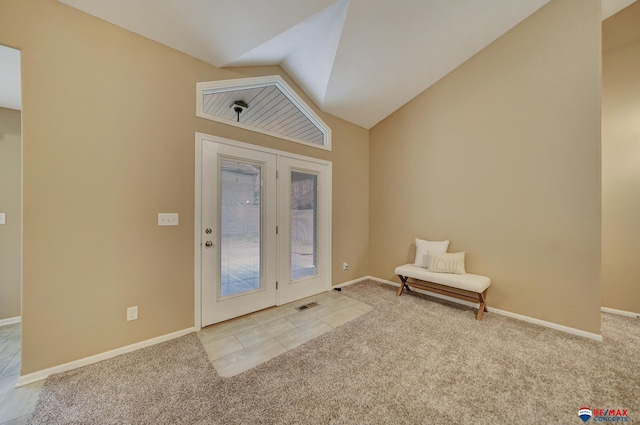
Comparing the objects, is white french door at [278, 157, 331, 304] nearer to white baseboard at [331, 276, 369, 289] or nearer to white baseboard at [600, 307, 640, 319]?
white baseboard at [331, 276, 369, 289]

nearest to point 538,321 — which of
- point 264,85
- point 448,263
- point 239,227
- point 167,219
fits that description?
point 448,263

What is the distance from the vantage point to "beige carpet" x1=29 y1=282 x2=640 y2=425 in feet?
4.72

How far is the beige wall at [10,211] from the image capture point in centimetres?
250

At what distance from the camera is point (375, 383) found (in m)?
1.71

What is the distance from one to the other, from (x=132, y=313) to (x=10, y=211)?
1977mm

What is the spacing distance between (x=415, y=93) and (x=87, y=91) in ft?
13.3

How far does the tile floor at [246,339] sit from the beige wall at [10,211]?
0.31 metres

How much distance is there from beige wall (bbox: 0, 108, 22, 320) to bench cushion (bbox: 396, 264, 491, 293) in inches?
185

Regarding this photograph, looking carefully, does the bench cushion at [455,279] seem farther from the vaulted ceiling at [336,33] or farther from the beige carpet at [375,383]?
the vaulted ceiling at [336,33]

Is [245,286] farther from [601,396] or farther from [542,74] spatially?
[542,74]

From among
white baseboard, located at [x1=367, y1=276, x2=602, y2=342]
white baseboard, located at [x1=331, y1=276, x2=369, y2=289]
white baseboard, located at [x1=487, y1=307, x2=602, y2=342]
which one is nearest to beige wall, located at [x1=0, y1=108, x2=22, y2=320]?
white baseboard, located at [x1=331, y1=276, x2=369, y2=289]

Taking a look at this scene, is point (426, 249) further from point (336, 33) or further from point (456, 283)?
point (336, 33)

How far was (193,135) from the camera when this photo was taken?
245cm

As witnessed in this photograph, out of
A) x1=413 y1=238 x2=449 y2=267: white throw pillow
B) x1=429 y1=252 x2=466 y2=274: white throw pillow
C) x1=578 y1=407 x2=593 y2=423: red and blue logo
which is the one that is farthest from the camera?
x1=413 y1=238 x2=449 y2=267: white throw pillow
